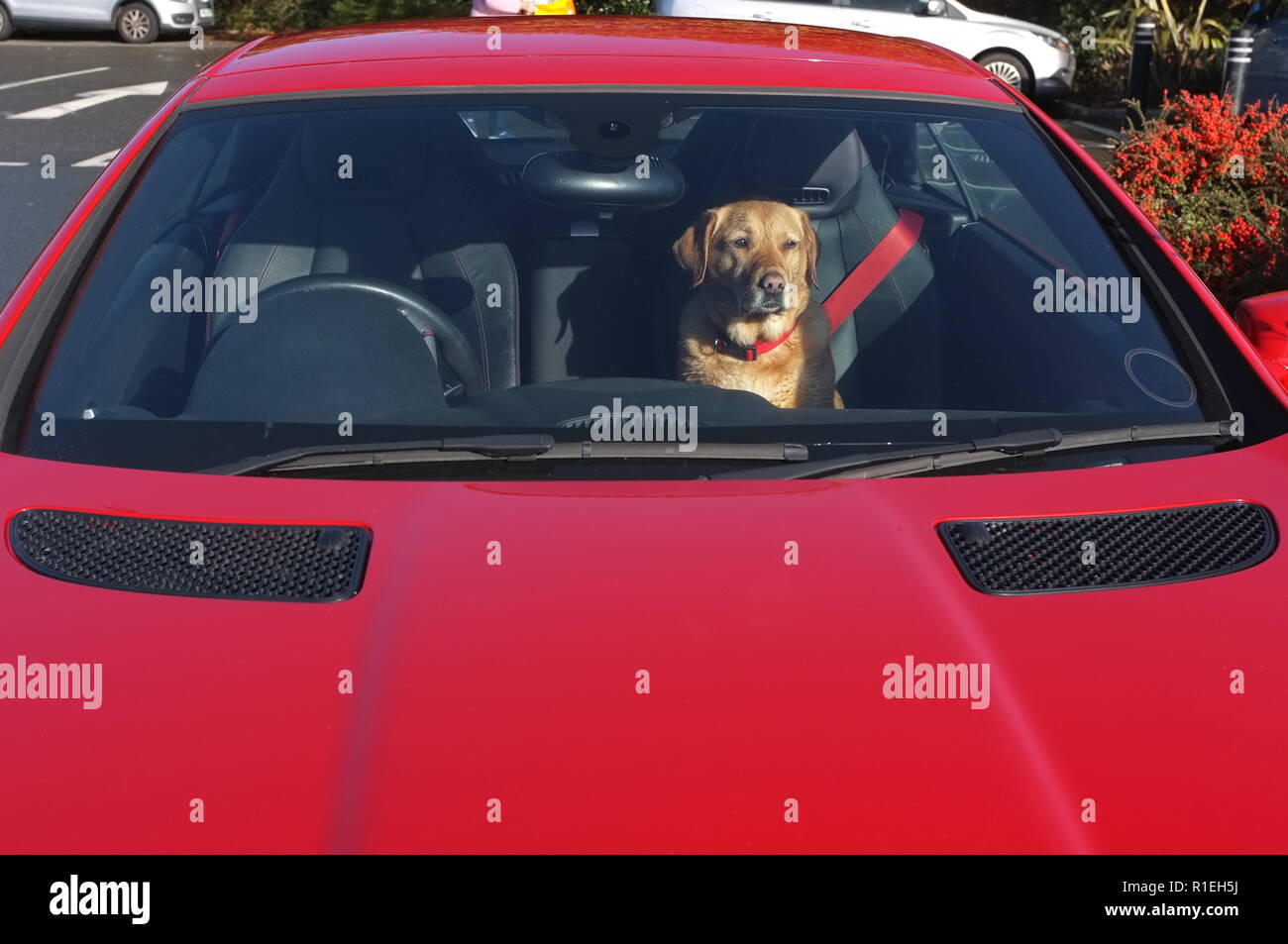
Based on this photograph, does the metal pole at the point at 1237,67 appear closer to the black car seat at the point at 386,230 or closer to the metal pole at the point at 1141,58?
the metal pole at the point at 1141,58

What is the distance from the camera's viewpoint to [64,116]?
1452 cm

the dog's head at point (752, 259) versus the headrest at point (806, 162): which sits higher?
the headrest at point (806, 162)

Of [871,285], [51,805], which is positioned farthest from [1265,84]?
[51,805]

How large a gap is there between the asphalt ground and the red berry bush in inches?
45.2

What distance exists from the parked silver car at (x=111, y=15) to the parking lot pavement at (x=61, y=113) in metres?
0.27

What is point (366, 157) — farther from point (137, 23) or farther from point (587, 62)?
point (137, 23)

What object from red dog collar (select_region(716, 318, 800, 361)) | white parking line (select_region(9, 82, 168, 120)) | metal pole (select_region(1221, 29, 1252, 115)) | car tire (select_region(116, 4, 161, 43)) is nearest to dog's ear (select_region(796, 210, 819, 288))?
red dog collar (select_region(716, 318, 800, 361))

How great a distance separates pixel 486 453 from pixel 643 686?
546mm

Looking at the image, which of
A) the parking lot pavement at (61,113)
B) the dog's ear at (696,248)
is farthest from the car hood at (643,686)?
the parking lot pavement at (61,113)

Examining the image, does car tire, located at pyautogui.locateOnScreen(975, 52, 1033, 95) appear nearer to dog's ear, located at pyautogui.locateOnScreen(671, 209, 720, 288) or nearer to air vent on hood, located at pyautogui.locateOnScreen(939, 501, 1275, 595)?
dog's ear, located at pyautogui.locateOnScreen(671, 209, 720, 288)

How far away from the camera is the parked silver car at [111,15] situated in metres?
21.3

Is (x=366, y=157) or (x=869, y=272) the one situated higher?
(x=366, y=157)

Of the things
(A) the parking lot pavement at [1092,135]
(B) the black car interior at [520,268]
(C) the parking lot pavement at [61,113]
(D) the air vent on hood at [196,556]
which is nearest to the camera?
(D) the air vent on hood at [196,556]

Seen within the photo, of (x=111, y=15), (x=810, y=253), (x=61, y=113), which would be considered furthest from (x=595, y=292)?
(x=111, y=15)
